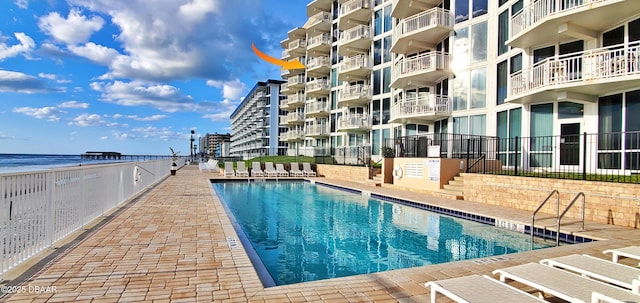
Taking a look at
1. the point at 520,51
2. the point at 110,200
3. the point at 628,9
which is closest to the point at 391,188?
the point at 520,51

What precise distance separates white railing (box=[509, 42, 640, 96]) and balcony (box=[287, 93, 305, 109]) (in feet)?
92.9

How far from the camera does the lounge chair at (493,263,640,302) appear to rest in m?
2.62

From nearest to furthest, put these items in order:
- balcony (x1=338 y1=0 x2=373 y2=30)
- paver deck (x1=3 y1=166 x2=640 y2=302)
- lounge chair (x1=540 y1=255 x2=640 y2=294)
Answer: lounge chair (x1=540 y1=255 x2=640 y2=294)
paver deck (x1=3 y1=166 x2=640 y2=302)
balcony (x1=338 y1=0 x2=373 y2=30)

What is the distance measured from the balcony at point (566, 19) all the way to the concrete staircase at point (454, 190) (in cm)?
555

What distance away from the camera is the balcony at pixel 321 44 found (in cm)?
3281

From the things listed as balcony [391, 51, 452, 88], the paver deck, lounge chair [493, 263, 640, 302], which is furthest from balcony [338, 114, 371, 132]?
lounge chair [493, 263, 640, 302]

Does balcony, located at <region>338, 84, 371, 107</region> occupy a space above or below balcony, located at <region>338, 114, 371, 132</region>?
above

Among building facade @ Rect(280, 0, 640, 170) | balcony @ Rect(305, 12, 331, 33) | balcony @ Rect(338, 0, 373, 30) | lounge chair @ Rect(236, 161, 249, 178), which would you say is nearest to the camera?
building facade @ Rect(280, 0, 640, 170)

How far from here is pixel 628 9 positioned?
9508 millimetres

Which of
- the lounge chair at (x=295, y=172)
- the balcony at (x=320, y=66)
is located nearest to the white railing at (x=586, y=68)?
the lounge chair at (x=295, y=172)

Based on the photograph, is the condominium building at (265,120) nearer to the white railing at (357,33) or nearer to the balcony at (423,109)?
the white railing at (357,33)

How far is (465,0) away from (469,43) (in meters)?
2.21

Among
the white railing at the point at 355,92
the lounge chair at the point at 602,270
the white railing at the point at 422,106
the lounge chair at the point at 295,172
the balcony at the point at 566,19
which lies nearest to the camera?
the lounge chair at the point at 602,270

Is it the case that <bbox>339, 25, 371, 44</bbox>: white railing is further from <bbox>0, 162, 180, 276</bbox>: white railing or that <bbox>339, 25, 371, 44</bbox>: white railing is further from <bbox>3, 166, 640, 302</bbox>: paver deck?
<bbox>3, 166, 640, 302</bbox>: paver deck
